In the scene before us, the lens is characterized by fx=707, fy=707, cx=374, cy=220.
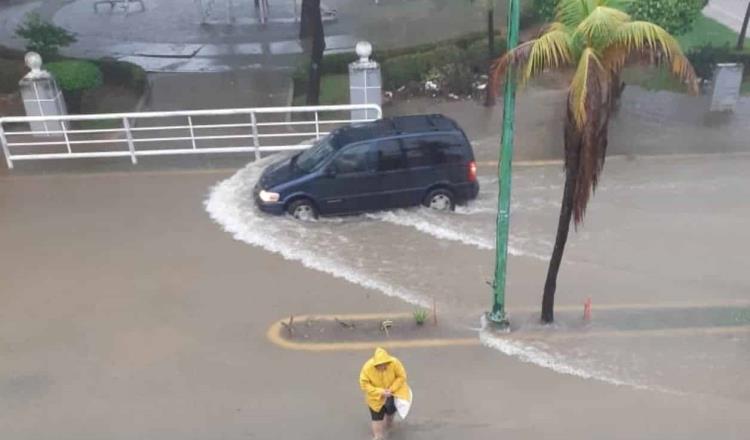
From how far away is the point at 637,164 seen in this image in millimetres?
13562

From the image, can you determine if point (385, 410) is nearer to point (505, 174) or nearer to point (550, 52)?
point (505, 174)

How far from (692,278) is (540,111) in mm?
6953

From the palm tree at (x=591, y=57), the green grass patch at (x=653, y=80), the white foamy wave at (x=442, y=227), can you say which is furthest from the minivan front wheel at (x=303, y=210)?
the green grass patch at (x=653, y=80)

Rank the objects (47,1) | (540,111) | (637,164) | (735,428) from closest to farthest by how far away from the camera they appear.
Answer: (735,428) < (637,164) < (540,111) < (47,1)

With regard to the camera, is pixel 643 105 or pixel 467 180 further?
pixel 643 105

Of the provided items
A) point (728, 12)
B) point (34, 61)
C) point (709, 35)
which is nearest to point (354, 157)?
point (34, 61)

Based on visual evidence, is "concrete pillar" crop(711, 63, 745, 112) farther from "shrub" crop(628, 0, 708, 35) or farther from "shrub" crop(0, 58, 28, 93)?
"shrub" crop(0, 58, 28, 93)

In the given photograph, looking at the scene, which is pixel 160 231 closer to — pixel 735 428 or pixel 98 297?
pixel 98 297

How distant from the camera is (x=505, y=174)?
324 inches

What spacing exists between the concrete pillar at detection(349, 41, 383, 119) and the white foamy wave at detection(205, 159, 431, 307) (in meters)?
2.80

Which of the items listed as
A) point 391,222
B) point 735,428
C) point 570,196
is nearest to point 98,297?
point 391,222

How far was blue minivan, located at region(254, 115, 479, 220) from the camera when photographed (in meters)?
11.6

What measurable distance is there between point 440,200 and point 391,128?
58.1 inches

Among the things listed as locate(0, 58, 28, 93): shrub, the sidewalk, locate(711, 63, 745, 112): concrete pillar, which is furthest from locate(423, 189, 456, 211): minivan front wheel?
the sidewalk
